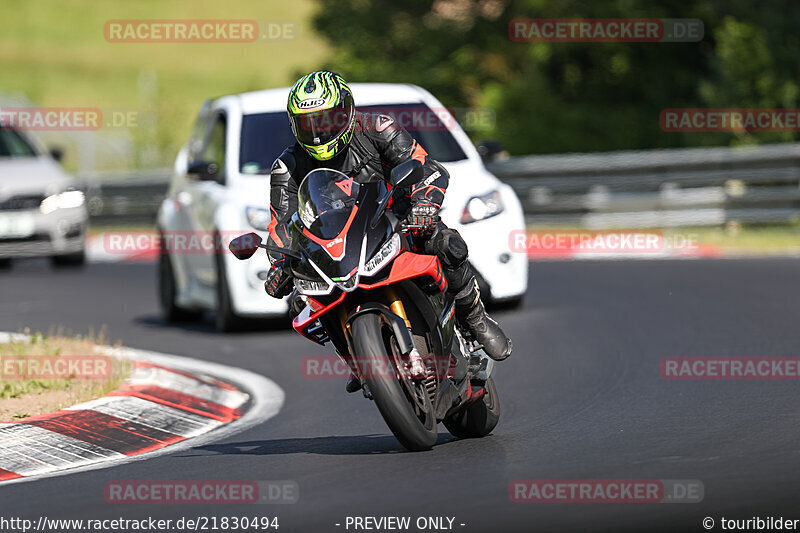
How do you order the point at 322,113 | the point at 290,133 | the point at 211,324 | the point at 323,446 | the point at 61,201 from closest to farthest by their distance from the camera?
the point at 322,113 < the point at 323,446 < the point at 290,133 < the point at 211,324 < the point at 61,201

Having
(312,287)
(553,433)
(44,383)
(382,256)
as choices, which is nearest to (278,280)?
(312,287)

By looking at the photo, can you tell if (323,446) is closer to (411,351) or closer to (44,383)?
(411,351)

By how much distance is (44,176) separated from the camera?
19328 mm

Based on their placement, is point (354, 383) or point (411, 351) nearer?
point (411, 351)

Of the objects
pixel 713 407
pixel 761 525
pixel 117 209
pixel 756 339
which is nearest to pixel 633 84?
pixel 117 209

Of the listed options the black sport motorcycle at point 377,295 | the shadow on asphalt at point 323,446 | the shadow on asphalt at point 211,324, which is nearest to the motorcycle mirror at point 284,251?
the black sport motorcycle at point 377,295

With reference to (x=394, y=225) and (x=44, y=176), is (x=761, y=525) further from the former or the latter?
(x=44, y=176)

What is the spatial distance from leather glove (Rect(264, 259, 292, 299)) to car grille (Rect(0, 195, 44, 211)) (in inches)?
477

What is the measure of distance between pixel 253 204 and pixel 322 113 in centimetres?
551

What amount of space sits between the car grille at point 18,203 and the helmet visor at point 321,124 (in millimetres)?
12265

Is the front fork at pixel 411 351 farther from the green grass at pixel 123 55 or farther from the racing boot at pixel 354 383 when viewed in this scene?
the green grass at pixel 123 55

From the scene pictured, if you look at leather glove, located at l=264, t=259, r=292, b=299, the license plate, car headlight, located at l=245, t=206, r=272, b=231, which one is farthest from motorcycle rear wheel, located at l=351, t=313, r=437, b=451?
the license plate

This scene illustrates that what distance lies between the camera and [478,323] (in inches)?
303

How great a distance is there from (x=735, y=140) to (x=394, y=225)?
59.2 ft
